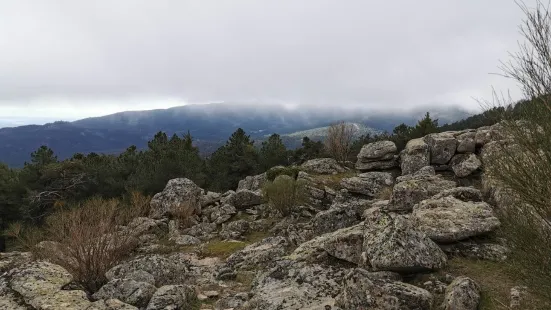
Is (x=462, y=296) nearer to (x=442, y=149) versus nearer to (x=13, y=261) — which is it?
(x=13, y=261)

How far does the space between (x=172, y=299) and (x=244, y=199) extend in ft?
50.9

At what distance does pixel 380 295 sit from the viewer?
7016mm

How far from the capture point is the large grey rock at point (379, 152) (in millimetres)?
29219

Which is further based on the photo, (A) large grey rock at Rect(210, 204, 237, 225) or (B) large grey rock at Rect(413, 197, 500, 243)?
(A) large grey rock at Rect(210, 204, 237, 225)

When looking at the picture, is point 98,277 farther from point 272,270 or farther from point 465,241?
point 465,241

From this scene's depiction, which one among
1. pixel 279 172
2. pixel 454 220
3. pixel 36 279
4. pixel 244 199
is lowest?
pixel 244 199

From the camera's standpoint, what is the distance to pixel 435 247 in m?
9.02

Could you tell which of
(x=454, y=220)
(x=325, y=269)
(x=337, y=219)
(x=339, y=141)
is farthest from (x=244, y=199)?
(x=454, y=220)

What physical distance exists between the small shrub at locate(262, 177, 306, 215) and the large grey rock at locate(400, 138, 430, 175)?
902 cm

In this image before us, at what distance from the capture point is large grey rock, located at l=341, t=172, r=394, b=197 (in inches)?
960

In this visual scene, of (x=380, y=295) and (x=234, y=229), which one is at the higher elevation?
(x=380, y=295)

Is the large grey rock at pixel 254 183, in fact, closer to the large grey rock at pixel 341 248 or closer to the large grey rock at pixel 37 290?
the large grey rock at pixel 341 248

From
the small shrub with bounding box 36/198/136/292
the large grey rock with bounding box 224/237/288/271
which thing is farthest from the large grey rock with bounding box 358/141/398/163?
the small shrub with bounding box 36/198/136/292

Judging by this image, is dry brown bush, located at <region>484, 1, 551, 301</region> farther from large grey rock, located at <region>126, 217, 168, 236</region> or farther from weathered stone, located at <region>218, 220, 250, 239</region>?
large grey rock, located at <region>126, 217, 168, 236</region>
